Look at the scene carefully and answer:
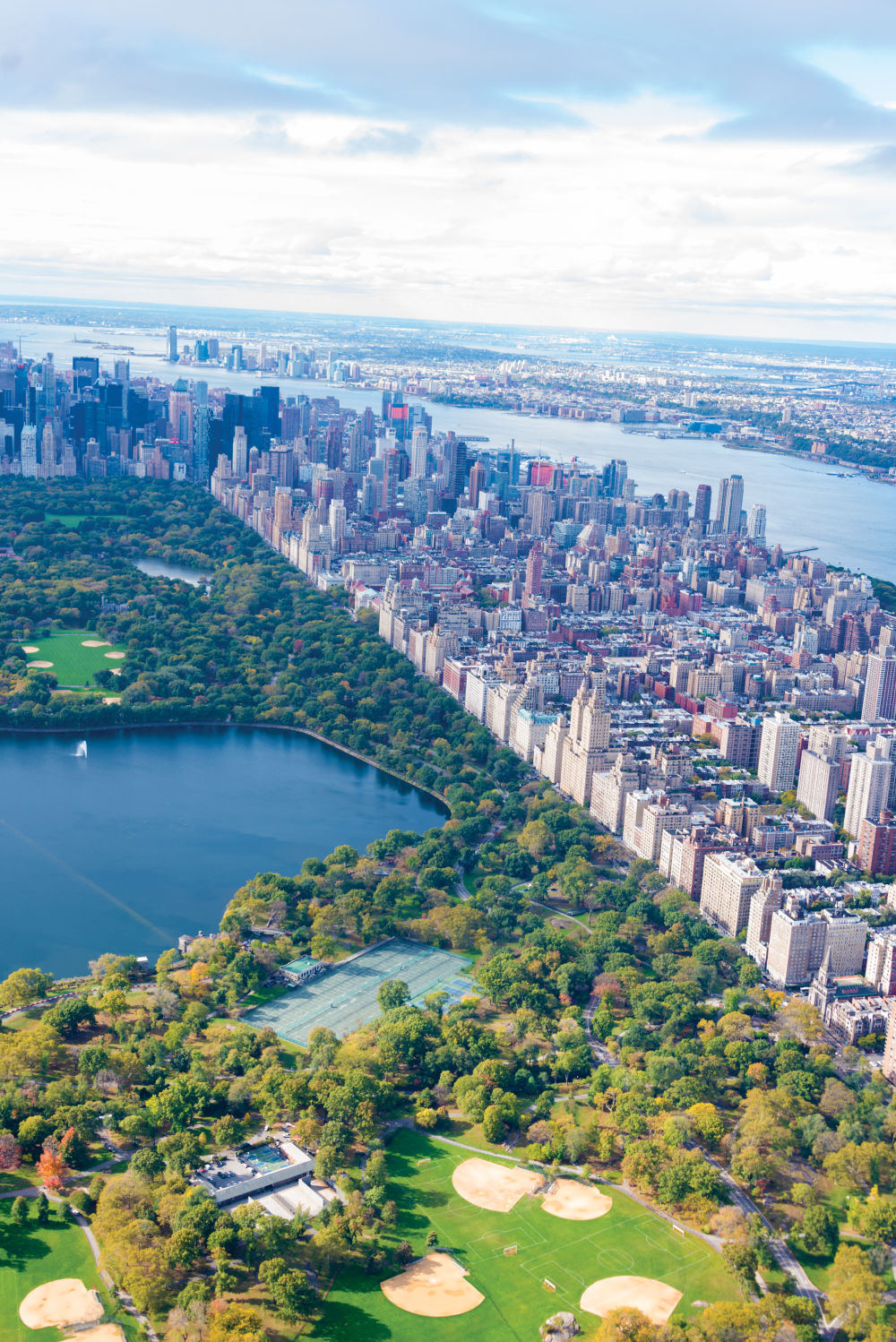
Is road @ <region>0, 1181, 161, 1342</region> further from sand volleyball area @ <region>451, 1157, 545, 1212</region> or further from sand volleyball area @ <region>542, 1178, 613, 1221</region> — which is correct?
sand volleyball area @ <region>542, 1178, 613, 1221</region>

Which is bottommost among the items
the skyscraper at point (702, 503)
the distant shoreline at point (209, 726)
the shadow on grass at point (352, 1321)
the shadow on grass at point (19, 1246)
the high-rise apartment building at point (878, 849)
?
the shadow on grass at point (352, 1321)

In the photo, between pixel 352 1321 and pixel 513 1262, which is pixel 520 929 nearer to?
pixel 513 1262

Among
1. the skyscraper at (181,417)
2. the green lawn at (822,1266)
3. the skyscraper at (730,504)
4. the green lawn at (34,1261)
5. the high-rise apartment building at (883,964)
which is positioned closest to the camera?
the green lawn at (34,1261)

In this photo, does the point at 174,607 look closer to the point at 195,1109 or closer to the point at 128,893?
the point at 128,893

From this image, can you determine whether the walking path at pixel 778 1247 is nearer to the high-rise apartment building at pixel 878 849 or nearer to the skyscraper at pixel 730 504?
the high-rise apartment building at pixel 878 849

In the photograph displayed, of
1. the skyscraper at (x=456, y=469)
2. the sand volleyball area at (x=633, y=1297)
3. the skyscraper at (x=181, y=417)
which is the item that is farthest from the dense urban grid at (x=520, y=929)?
the skyscraper at (x=181, y=417)

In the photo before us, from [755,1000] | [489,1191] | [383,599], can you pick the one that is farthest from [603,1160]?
[383,599]

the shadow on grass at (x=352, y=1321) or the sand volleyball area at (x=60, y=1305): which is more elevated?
the sand volleyball area at (x=60, y=1305)

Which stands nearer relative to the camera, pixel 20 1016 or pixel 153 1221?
pixel 153 1221
